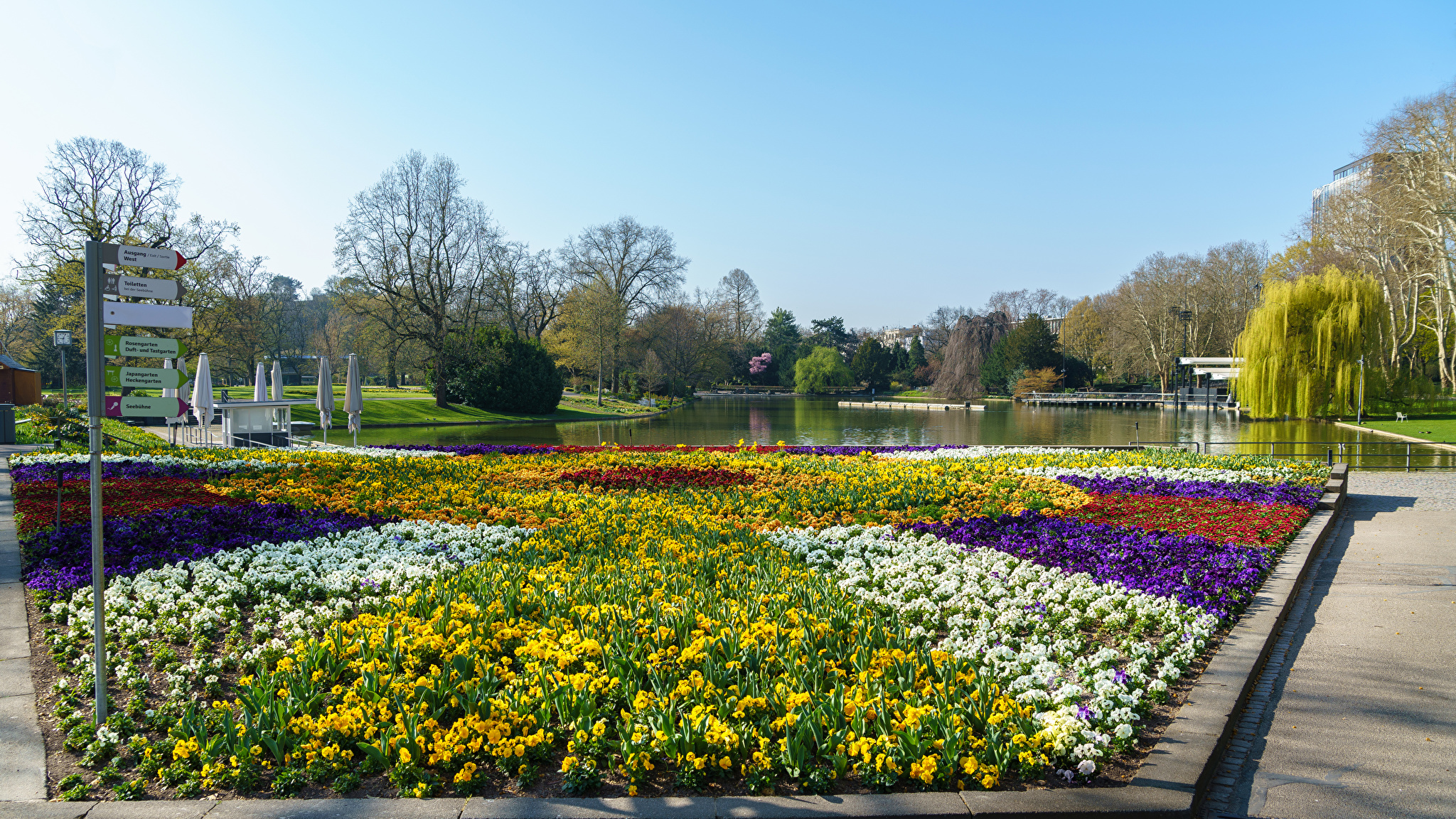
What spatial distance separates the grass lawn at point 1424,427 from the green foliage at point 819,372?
58.6m

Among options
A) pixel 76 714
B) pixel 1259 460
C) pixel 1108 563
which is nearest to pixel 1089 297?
pixel 1259 460

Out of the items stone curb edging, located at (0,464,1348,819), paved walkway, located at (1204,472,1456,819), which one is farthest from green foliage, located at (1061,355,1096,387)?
stone curb edging, located at (0,464,1348,819)

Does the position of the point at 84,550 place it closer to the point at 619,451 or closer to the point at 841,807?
the point at 841,807

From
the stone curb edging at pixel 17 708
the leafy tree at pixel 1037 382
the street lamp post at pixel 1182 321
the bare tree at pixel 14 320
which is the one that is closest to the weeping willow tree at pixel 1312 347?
the street lamp post at pixel 1182 321

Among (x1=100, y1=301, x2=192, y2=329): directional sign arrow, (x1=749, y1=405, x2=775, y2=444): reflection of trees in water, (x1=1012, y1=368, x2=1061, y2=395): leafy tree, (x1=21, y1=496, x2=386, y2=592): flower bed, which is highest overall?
(x1=1012, y1=368, x2=1061, y2=395): leafy tree

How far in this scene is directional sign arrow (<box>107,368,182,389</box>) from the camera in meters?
4.28

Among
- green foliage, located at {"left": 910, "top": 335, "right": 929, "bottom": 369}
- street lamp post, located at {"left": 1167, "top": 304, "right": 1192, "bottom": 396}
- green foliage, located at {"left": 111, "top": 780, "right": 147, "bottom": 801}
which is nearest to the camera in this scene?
green foliage, located at {"left": 111, "top": 780, "right": 147, "bottom": 801}

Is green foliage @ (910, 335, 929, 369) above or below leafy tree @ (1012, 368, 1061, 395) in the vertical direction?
above

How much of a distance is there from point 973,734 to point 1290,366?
40794mm

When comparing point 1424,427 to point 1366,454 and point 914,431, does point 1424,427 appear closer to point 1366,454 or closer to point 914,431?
point 914,431

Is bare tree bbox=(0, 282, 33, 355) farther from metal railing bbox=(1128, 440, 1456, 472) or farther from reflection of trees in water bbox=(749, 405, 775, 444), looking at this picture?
metal railing bbox=(1128, 440, 1456, 472)

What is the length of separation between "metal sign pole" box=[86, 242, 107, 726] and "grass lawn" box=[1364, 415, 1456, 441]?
36.2m

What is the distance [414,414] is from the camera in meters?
41.2

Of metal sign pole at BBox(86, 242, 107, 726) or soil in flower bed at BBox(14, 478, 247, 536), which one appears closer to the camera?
metal sign pole at BBox(86, 242, 107, 726)
